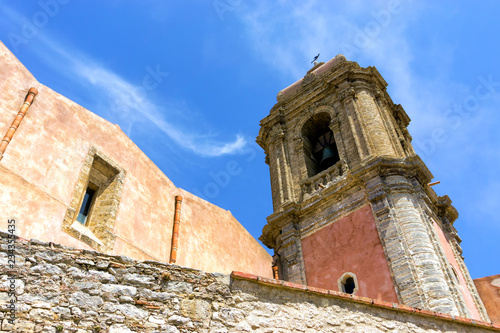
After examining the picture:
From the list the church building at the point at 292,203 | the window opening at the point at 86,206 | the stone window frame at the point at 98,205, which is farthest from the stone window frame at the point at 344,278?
the window opening at the point at 86,206

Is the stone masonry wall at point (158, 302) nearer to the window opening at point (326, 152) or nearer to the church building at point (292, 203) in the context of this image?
the church building at point (292, 203)

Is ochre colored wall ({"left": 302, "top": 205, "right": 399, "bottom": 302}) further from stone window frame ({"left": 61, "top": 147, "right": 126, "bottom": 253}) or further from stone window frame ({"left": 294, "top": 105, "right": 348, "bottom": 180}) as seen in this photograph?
stone window frame ({"left": 61, "top": 147, "right": 126, "bottom": 253})

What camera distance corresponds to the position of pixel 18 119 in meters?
9.30

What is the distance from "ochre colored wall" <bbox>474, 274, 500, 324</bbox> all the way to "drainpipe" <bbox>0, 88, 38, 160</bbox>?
12.0 metres

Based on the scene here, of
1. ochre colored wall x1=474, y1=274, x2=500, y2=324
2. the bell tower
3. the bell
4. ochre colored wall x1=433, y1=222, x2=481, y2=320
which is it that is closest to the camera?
the bell tower

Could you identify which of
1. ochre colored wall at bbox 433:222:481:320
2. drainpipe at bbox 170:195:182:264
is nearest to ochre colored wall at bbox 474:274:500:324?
ochre colored wall at bbox 433:222:481:320

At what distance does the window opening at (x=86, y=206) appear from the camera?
10.4m

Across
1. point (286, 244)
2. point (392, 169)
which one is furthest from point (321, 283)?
point (392, 169)

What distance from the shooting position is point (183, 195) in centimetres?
1365

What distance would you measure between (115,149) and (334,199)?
615cm

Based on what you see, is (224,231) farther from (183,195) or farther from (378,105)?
(378,105)

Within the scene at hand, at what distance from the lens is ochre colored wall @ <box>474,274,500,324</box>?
12.2 meters

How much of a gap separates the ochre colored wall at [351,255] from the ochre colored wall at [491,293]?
3.52m

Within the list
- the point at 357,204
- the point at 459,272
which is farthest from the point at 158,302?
the point at 459,272
